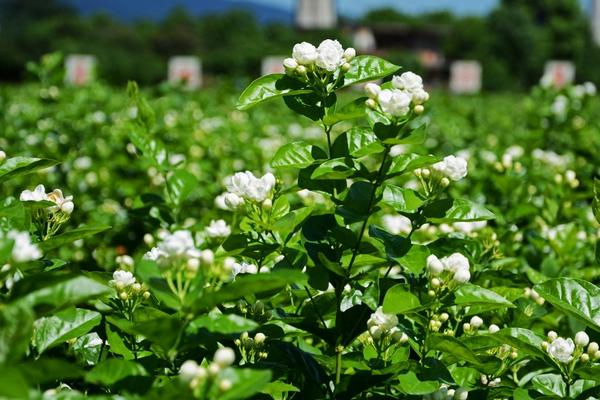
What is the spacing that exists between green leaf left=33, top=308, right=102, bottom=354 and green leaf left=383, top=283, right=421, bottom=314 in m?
0.42

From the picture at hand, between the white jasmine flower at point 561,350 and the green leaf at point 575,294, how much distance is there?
0.06 m

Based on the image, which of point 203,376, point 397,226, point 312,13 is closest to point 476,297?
point 203,376

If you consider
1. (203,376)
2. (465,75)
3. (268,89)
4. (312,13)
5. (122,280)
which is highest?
(268,89)

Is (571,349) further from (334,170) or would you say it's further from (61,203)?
(61,203)

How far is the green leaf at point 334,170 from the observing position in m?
1.26

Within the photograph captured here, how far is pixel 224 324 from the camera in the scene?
39.8 inches

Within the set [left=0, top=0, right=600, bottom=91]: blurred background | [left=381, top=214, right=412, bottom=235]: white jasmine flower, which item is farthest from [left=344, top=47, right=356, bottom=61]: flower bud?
[left=0, top=0, right=600, bottom=91]: blurred background

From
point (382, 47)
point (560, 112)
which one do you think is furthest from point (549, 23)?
point (560, 112)

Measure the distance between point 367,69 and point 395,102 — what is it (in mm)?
185

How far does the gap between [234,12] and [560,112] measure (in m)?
51.6

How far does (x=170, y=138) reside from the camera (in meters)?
3.81

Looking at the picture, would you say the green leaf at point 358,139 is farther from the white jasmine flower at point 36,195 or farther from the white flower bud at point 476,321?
the white jasmine flower at point 36,195

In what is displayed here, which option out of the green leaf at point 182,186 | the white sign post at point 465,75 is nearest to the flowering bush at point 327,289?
the green leaf at point 182,186

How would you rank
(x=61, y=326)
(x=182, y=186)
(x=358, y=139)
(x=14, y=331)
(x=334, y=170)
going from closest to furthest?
(x=14, y=331) < (x=61, y=326) < (x=334, y=170) < (x=358, y=139) < (x=182, y=186)
